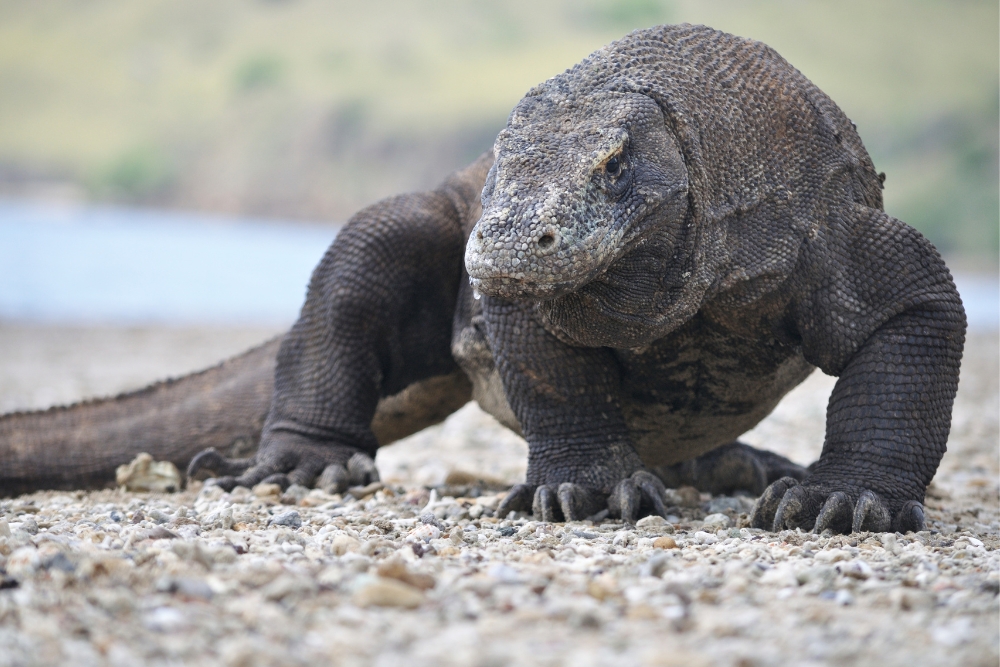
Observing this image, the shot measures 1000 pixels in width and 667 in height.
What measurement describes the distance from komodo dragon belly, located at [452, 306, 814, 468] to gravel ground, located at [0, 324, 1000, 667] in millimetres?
499

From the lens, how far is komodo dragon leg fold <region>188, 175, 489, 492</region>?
6.03 meters

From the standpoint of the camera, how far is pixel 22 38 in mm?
75812

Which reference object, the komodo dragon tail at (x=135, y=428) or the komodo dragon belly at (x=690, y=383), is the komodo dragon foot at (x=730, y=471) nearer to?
the komodo dragon belly at (x=690, y=383)

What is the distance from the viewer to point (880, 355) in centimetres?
442

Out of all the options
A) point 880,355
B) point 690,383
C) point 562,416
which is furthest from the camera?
point 690,383

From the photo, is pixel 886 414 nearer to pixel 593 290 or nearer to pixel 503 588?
pixel 593 290

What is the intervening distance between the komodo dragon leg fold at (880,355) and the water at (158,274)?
734 inches

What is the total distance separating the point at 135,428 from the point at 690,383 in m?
3.31

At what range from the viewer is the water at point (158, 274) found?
96.0 feet

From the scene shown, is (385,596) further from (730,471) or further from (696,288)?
(730,471)

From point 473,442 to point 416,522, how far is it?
5489 millimetres

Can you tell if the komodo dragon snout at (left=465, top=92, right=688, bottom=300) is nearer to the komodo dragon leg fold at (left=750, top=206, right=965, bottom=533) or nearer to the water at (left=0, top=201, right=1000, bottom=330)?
the komodo dragon leg fold at (left=750, top=206, right=965, bottom=533)

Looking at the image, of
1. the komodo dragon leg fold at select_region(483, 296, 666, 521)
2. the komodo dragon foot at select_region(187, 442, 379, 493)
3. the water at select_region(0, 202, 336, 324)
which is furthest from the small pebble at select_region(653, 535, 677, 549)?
the water at select_region(0, 202, 336, 324)

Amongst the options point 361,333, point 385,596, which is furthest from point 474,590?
point 361,333
